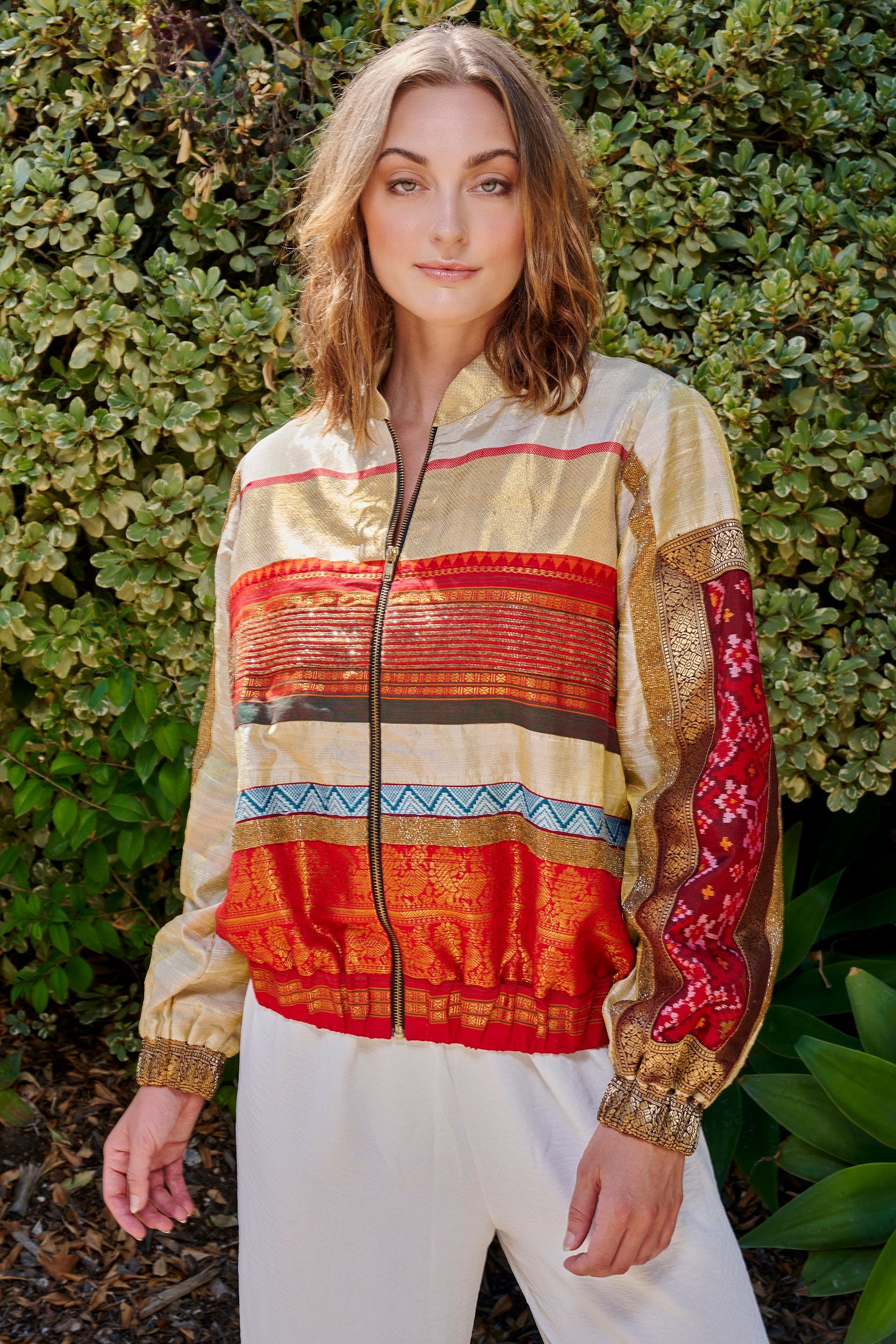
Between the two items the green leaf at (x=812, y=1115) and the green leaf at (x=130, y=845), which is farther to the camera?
the green leaf at (x=130, y=845)

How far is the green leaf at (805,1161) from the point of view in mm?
2578

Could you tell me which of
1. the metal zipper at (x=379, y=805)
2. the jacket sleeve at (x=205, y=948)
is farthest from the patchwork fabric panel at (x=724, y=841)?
the jacket sleeve at (x=205, y=948)

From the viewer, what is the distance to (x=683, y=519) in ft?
5.05

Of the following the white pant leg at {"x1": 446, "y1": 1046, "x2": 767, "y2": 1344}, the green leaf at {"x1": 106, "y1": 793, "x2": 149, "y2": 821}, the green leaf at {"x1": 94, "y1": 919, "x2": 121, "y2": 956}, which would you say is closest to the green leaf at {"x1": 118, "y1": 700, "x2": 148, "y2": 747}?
the green leaf at {"x1": 106, "y1": 793, "x2": 149, "y2": 821}

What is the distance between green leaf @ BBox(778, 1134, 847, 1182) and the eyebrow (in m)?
2.00

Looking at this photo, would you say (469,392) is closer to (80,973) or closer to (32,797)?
(32,797)

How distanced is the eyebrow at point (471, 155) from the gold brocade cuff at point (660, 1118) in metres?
1.18

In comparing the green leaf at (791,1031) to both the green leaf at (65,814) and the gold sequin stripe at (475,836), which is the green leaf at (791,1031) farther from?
the green leaf at (65,814)

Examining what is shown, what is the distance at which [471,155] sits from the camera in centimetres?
166

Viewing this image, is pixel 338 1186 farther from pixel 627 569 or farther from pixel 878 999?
pixel 878 999

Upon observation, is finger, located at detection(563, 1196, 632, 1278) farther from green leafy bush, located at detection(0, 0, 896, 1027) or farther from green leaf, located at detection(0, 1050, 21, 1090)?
green leaf, located at detection(0, 1050, 21, 1090)

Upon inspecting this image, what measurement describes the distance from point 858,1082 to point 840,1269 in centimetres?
37

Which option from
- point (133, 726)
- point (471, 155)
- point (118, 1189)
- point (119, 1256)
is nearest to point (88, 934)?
point (133, 726)

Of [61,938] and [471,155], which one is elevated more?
[471,155]
